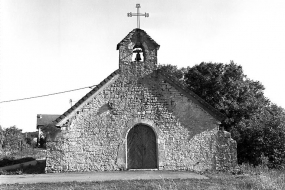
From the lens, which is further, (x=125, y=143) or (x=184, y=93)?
(x=184, y=93)

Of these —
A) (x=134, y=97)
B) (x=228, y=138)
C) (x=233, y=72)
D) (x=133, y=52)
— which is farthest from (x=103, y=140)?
(x=233, y=72)

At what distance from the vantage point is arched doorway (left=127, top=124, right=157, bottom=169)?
1246 cm

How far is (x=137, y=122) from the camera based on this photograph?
12.5 metres

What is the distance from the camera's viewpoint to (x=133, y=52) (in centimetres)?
1342

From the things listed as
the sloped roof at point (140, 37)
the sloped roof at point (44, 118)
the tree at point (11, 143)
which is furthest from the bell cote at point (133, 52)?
the sloped roof at point (44, 118)

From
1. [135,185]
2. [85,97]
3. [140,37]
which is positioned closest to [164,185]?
[135,185]

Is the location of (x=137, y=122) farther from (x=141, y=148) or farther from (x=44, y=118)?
(x=44, y=118)

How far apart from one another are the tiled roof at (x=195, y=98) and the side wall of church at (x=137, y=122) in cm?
18

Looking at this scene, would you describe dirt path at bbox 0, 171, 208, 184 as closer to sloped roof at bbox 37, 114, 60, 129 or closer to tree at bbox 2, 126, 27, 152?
tree at bbox 2, 126, 27, 152

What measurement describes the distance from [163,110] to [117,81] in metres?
2.77

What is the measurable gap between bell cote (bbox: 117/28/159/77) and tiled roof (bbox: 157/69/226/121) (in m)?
0.92

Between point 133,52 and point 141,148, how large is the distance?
5.01 meters

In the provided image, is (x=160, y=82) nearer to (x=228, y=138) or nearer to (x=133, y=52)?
(x=133, y=52)

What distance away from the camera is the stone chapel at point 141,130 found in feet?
39.7
